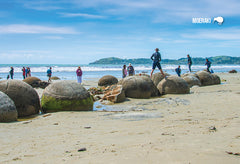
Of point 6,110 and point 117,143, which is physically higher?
point 6,110

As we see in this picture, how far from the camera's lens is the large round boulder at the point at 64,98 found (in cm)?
820

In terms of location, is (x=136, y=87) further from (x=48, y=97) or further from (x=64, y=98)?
(x=48, y=97)

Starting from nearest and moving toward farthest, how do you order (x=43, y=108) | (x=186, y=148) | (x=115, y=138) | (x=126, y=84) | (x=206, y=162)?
(x=206, y=162), (x=186, y=148), (x=115, y=138), (x=43, y=108), (x=126, y=84)

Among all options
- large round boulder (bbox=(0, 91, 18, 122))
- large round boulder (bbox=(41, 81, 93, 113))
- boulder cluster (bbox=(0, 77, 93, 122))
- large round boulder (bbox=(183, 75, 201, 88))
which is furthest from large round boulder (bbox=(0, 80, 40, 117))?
large round boulder (bbox=(183, 75, 201, 88))

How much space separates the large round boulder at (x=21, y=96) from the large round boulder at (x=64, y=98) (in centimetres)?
43

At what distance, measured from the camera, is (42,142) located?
14.6 ft

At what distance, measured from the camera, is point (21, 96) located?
25.5ft

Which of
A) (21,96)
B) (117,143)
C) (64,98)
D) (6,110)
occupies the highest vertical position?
(21,96)

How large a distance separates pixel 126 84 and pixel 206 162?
8886 mm

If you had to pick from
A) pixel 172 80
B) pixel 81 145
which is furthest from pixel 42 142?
pixel 172 80

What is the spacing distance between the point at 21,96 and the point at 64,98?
4.25ft

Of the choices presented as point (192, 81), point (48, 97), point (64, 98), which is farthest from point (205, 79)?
point (48, 97)

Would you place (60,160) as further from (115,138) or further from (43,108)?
(43,108)

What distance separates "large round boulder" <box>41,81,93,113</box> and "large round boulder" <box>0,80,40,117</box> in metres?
0.43
